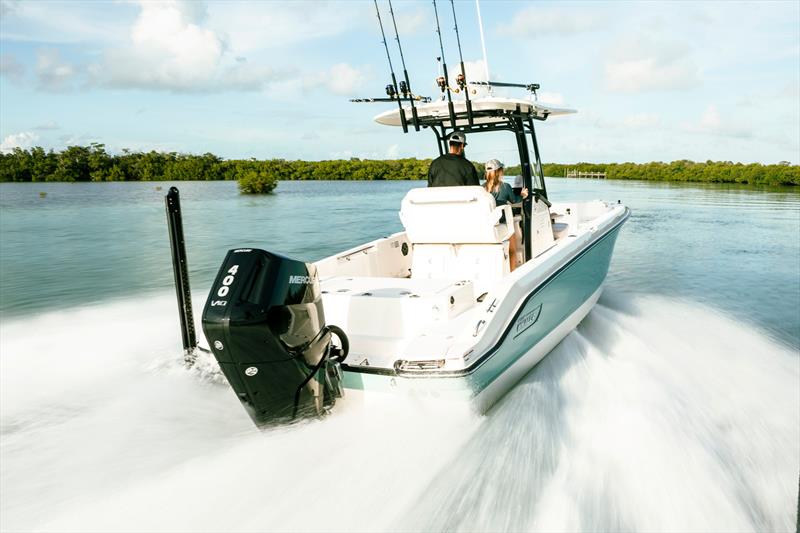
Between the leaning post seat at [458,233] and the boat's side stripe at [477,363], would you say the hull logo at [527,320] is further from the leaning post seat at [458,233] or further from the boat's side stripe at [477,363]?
the leaning post seat at [458,233]

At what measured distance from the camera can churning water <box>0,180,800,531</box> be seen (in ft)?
9.31

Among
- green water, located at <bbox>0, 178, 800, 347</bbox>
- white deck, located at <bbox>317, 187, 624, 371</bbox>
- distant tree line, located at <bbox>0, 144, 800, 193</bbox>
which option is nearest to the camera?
white deck, located at <bbox>317, 187, 624, 371</bbox>

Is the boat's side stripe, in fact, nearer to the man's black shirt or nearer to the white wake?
Answer: the white wake

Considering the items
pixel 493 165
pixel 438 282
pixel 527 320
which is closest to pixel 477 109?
pixel 493 165

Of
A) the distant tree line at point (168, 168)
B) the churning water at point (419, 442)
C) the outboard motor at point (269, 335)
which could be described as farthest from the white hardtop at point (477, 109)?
the distant tree line at point (168, 168)

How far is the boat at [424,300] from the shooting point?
9.20 feet

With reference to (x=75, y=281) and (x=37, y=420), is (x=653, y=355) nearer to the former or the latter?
(x=37, y=420)

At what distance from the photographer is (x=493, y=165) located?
5395 millimetres

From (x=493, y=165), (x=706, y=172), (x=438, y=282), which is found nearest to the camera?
(x=438, y=282)

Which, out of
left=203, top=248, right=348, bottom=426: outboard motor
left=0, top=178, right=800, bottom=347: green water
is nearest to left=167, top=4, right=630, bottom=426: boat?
left=203, top=248, right=348, bottom=426: outboard motor

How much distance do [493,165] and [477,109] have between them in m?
0.59

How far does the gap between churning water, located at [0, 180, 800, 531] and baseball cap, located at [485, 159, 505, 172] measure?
1742 millimetres

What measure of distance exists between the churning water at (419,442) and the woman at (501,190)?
37.7 inches

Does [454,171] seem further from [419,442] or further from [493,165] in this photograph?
[419,442]
